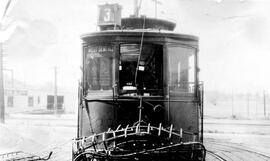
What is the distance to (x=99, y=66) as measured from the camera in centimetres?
680

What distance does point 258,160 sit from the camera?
11367mm

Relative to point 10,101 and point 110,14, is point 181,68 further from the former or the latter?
point 10,101

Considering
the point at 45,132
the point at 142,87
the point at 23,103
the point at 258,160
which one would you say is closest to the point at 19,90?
the point at 23,103

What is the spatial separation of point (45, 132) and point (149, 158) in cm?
1666

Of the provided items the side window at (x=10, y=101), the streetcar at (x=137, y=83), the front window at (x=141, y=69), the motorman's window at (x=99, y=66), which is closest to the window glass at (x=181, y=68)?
the streetcar at (x=137, y=83)

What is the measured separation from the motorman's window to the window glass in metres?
1.15

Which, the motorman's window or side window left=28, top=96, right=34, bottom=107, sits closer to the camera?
the motorman's window

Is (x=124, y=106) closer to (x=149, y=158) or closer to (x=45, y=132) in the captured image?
(x=149, y=158)

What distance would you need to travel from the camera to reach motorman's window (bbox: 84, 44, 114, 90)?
6.71 metres

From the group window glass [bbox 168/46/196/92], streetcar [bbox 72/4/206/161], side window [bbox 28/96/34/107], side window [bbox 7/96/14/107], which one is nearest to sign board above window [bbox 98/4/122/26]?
streetcar [bbox 72/4/206/161]

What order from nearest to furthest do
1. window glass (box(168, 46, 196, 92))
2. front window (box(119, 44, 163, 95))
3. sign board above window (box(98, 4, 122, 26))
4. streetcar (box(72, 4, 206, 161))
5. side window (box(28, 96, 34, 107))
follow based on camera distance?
streetcar (box(72, 4, 206, 161)), front window (box(119, 44, 163, 95)), window glass (box(168, 46, 196, 92)), sign board above window (box(98, 4, 122, 26)), side window (box(28, 96, 34, 107))

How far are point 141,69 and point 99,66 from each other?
81 centimetres

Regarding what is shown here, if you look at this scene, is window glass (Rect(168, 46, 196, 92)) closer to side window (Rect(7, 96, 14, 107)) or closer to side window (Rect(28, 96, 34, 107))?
side window (Rect(7, 96, 14, 107))

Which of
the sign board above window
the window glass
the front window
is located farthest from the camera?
the sign board above window
